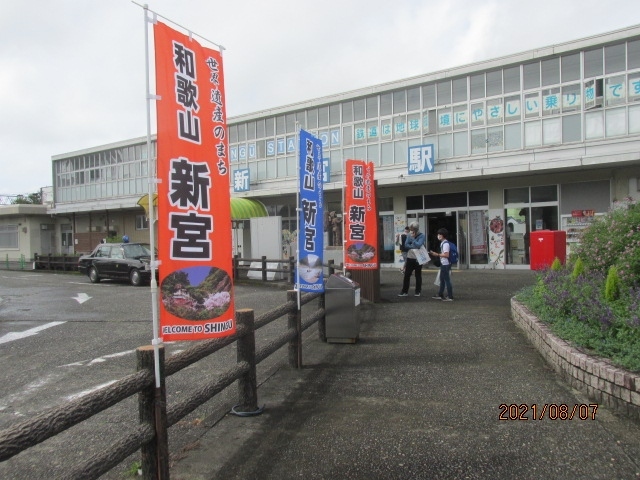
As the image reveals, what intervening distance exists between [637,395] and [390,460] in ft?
7.12

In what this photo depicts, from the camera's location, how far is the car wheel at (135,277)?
1730 cm

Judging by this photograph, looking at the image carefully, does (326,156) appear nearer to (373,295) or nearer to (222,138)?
(373,295)

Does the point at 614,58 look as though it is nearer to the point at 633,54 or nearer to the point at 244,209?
the point at 633,54

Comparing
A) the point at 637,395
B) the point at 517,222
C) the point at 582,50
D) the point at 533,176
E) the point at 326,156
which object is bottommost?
the point at 637,395

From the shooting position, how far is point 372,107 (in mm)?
21688

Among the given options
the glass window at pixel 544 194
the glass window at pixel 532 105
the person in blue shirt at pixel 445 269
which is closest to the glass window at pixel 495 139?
the glass window at pixel 532 105

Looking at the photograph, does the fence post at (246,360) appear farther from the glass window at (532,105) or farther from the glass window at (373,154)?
the glass window at (373,154)

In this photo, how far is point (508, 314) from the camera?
925cm

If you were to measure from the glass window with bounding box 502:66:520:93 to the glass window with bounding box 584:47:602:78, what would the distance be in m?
2.20

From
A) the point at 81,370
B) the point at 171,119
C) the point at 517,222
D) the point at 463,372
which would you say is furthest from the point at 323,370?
the point at 517,222

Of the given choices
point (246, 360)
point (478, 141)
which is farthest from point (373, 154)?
point (246, 360)

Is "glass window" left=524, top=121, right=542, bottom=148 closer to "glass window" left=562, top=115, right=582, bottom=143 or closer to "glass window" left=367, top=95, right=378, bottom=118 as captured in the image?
"glass window" left=562, top=115, right=582, bottom=143
